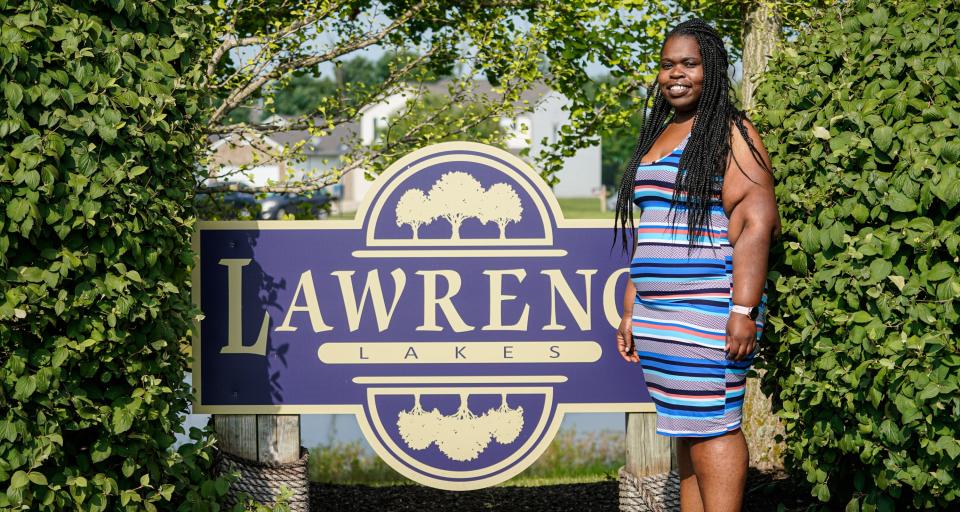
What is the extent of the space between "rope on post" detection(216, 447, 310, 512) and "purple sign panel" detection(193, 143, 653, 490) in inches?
9.9

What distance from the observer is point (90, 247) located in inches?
114

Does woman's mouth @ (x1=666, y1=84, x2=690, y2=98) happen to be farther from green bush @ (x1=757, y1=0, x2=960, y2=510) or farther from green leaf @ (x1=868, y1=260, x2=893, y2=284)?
green leaf @ (x1=868, y1=260, x2=893, y2=284)

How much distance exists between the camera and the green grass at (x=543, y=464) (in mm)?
5913

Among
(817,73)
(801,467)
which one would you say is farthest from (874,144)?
(801,467)

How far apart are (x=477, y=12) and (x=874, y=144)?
10.4ft

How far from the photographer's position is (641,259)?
3133 millimetres

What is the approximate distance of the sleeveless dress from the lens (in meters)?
2.98

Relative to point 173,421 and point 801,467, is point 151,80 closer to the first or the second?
point 173,421

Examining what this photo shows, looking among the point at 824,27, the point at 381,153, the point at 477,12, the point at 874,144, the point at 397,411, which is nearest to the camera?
the point at 874,144

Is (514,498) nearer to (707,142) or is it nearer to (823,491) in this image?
(823,491)

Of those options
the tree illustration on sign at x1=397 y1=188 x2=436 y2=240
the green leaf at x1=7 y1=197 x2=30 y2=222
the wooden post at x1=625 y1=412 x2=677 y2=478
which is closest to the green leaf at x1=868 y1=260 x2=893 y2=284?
the wooden post at x1=625 y1=412 x2=677 y2=478

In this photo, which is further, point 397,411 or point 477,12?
point 477,12

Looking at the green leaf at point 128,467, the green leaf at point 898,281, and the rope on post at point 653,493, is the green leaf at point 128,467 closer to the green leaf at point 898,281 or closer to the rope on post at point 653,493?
the rope on post at point 653,493

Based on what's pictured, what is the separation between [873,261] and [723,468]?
0.79m
